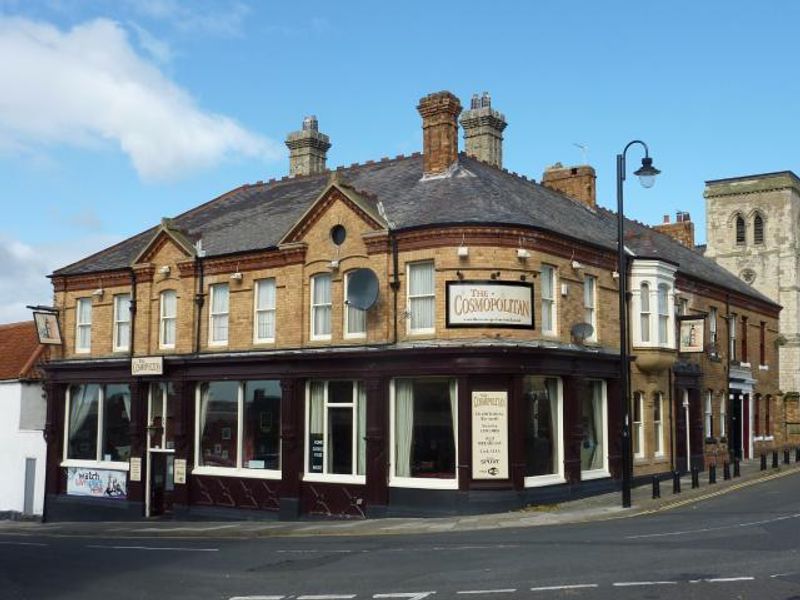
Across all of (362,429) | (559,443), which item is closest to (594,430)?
(559,443)

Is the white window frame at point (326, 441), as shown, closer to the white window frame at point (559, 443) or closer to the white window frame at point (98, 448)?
the white window frame at point (559, 443)

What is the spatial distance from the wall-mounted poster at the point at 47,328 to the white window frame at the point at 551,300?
Result: 755 inches

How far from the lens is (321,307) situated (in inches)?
1075

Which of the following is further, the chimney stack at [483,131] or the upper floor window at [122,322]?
the chimney stack at [483,131]

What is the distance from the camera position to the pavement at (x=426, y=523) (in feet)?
71.6

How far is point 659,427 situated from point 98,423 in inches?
820

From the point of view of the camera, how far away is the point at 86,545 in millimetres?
22094

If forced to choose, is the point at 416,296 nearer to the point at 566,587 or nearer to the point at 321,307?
the point at 321,307

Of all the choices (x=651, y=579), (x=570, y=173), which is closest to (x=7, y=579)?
(x=651, y=579)

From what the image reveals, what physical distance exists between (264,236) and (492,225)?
8.89 meters

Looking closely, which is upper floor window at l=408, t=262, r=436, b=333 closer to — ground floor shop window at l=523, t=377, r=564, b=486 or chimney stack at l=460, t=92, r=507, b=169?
ground floor shop window at l=523, t=377, r=564, b=486

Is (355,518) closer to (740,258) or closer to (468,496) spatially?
(468,496)

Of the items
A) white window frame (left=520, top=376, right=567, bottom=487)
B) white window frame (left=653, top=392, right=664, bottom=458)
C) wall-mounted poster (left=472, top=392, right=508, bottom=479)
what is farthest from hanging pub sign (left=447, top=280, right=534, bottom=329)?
white window frame (left=653, top=392, right=664, bottom=458)

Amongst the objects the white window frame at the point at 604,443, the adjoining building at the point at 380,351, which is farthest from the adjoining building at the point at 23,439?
the white window frame at the point at 604,443
